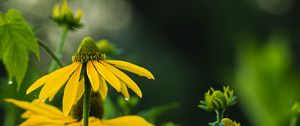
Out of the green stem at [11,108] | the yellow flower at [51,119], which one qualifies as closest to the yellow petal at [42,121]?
the yellow flower at [51,119]

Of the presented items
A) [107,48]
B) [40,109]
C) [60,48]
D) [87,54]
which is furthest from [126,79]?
[107,48]

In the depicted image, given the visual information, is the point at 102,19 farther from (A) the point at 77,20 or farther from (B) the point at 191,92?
(A) the point at 77,20

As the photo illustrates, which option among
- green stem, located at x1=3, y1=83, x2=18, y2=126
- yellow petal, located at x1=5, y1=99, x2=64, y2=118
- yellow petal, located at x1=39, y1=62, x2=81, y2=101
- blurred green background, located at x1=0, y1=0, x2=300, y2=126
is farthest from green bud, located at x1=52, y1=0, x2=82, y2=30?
blurred green background, located at x1=0, y1=0, x2=300, y2=126

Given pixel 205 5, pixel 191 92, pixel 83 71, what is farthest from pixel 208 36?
pixel 83 71

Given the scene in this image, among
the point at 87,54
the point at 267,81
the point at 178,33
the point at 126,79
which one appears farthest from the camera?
the point at 178,33

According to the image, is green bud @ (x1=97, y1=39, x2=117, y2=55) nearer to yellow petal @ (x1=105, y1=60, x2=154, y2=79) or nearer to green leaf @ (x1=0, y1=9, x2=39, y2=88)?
green leaf @ (x1=0, y1=9, x2=39, y2=88)

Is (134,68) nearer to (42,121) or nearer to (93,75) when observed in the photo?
(93,75)
